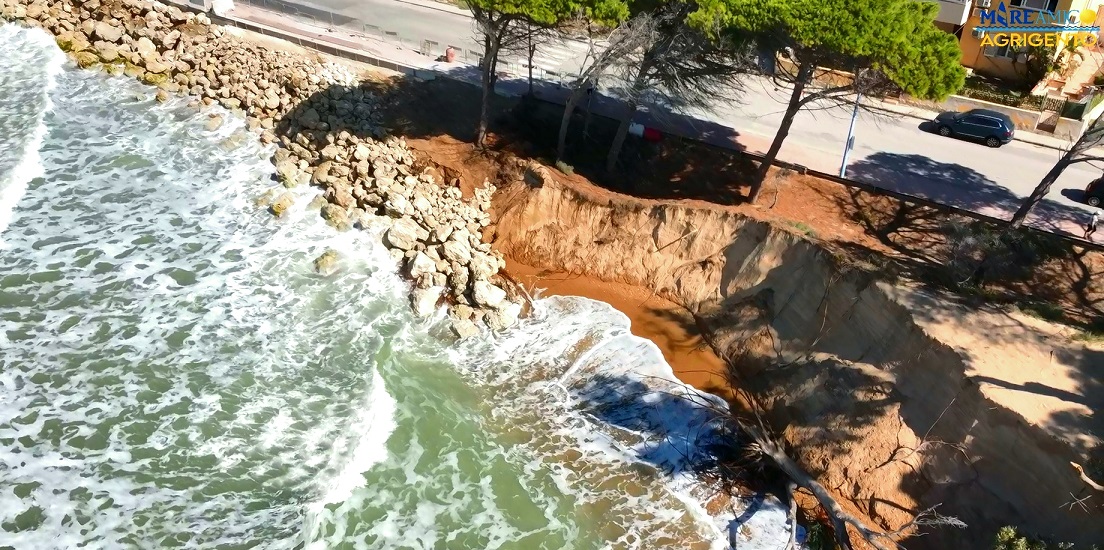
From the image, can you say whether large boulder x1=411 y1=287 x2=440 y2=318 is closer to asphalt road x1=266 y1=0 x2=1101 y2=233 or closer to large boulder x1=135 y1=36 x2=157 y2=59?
asphalt road x1=266 y1=0 x2=1101 y2=233

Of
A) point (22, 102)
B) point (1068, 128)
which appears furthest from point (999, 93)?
point (22, 102)

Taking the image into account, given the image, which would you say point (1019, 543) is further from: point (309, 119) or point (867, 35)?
point (309, 119)

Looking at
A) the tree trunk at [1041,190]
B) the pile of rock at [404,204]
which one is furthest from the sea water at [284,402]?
the tree trunk at [1041,190]

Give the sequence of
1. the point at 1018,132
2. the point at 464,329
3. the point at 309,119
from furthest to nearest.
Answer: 1. the point at 1018,132
2. the point at 309,119
3. the point at 464,329

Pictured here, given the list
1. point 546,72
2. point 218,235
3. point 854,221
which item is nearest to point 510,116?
point 546,72

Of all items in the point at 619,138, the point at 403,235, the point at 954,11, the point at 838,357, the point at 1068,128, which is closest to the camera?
the point at 838,357

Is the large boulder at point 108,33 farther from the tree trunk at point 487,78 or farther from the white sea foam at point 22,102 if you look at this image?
the tree trunk at point 487,78

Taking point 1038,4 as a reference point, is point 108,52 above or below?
below
